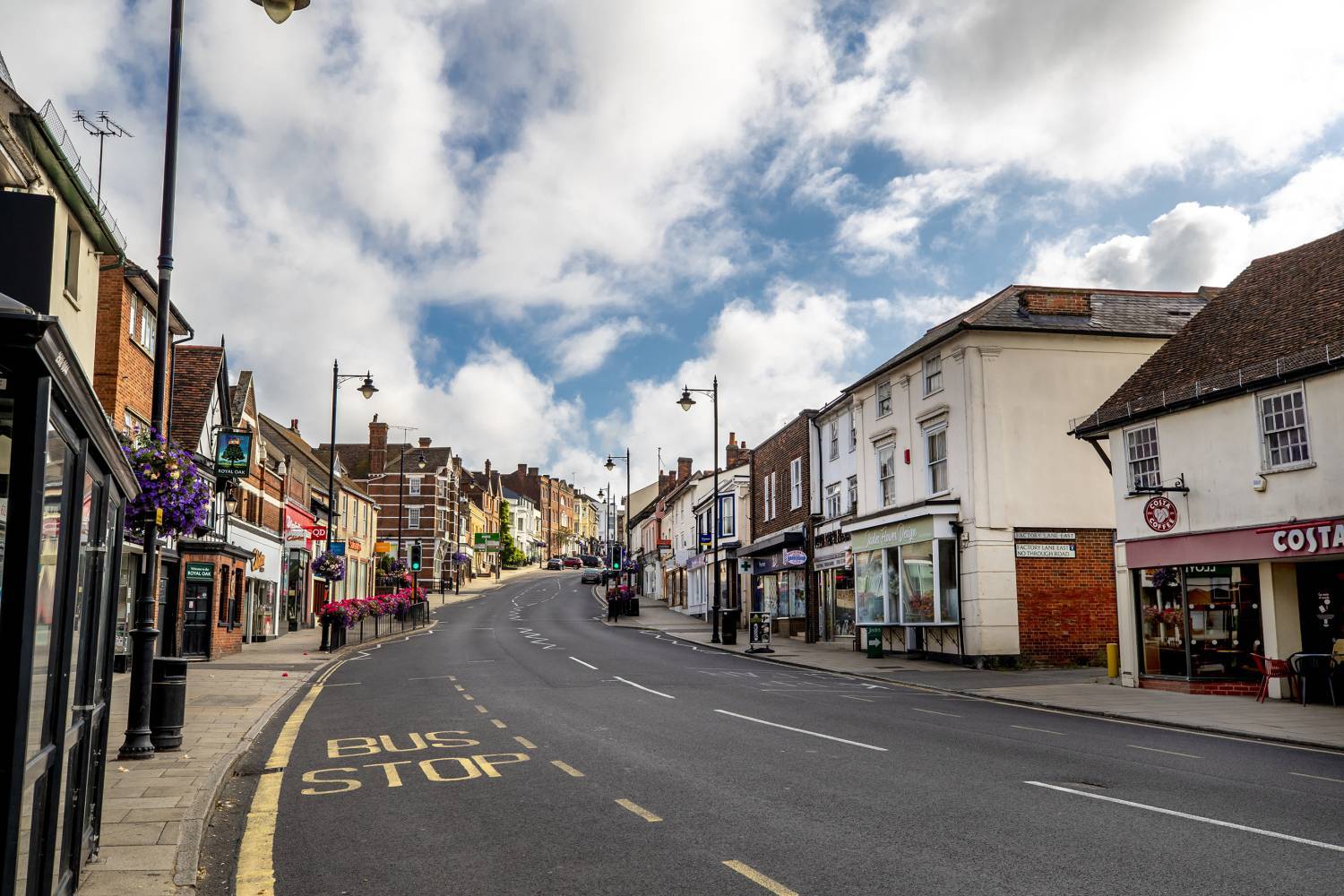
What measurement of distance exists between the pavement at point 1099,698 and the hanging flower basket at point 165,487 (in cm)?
1417

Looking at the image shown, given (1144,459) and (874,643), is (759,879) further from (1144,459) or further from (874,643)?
(874,643)

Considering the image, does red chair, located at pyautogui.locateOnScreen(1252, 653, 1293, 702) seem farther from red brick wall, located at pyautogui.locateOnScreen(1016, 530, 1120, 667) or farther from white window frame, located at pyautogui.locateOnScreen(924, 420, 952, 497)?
white window frame, located at pyautogui.locateOnScreen(924, 420, 952, 497)

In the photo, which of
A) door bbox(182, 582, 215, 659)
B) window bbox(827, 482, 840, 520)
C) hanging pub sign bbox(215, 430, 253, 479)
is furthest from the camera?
window bbox(827, 482, 840, 520)

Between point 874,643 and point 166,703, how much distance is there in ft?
70.8

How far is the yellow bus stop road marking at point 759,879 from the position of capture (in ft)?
19.7

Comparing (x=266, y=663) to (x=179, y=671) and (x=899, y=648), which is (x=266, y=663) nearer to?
(x=179, y=671)

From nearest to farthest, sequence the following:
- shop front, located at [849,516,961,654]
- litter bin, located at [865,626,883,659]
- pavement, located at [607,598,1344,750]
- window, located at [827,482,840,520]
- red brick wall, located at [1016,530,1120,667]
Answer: pavement, located at [607,598,1344,750] < red brick wall, located at [1016,530,1120,667] < shop front, located at [849,516,961,654] < litter bin, located at [865,626,883,659] < window, located at [827,482,840,520]

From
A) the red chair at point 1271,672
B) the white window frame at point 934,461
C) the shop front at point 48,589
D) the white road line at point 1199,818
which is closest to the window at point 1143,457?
the red chair at point 1271,672

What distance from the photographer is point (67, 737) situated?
17.0 ft

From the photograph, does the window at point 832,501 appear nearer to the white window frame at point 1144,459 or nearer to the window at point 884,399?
the window at point 884,399

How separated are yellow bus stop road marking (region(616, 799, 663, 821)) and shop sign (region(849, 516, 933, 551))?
1990 centimetres

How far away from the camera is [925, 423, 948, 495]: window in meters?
28.1

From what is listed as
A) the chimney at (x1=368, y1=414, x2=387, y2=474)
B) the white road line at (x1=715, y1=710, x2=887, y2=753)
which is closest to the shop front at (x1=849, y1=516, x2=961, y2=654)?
the white road line at (x1=715, y1=710, x2=887, y2=753)

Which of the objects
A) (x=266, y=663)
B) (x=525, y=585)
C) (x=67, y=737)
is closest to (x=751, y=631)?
(x=266, y=663)
